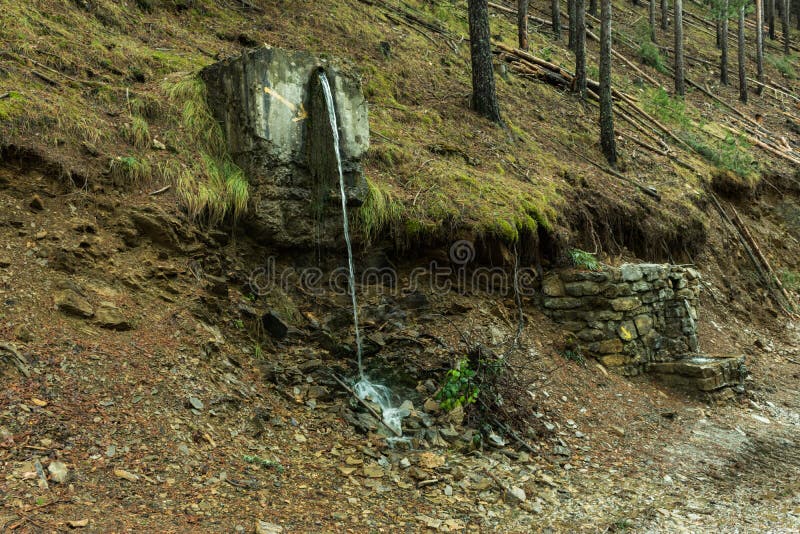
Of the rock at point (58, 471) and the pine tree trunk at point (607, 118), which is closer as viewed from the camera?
the rock at point (58, 471)

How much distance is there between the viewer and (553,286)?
305 inches

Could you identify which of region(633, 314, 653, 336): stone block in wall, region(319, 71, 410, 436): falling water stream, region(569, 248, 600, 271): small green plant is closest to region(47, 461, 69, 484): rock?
region(319, 71, 410, 436): falling water stream

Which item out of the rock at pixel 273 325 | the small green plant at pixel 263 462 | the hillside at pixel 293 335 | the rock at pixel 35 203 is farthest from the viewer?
the rock at pixel 273 325

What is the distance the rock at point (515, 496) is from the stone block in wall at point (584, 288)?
3757 mm

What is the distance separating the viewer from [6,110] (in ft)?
16.1

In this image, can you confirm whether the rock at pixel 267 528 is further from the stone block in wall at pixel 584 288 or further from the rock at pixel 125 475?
the stone block in wall at pixel 584 288

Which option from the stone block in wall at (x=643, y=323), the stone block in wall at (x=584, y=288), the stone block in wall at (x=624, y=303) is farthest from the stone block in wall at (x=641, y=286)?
the stone block in wall at (x=584, y=288)

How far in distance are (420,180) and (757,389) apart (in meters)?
6.19

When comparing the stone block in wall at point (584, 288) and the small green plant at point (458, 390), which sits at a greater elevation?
the stone block in wall at point (584, 288)

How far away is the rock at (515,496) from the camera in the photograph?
4.41m

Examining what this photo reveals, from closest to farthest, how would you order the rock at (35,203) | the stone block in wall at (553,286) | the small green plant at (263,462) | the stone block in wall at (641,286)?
1. the small green plant at (263,462)
2. the rock at (35,203)
3. the stone block in wall at (553,286)
4. the stone block in wall at (641,286)

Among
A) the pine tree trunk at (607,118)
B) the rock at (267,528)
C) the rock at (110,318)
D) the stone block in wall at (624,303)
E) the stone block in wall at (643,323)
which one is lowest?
the rock at (267,528)

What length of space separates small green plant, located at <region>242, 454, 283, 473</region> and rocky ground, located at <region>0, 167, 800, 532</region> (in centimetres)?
2

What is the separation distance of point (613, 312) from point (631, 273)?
66 cm
